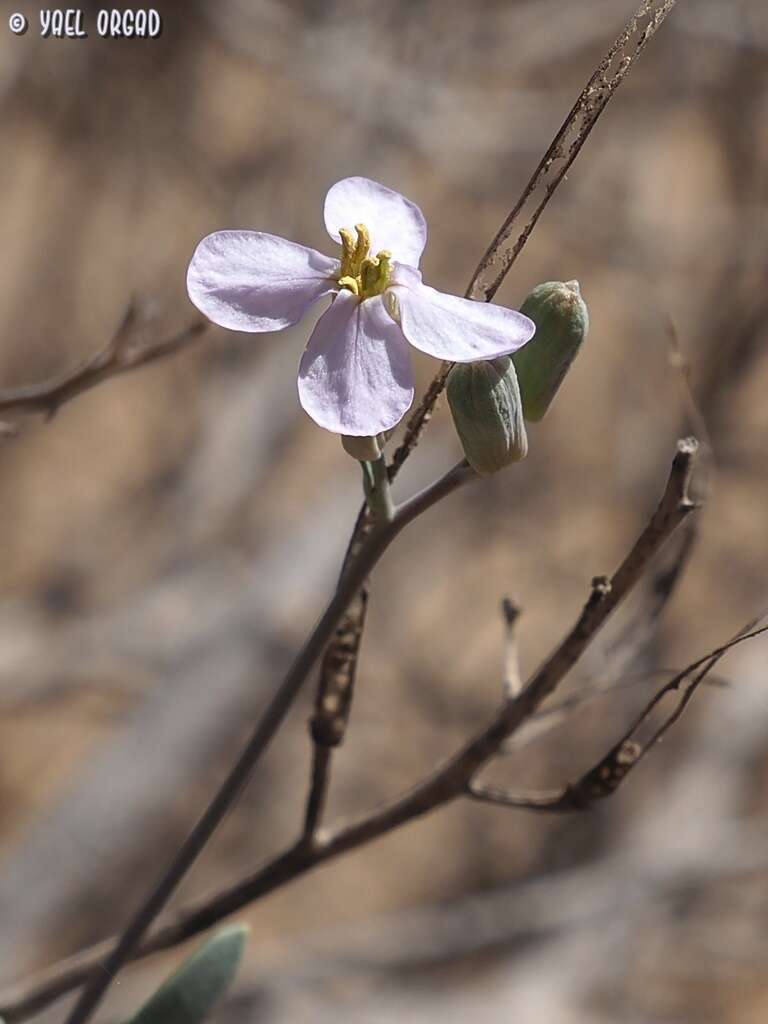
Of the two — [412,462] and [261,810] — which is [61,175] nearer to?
[412,462]

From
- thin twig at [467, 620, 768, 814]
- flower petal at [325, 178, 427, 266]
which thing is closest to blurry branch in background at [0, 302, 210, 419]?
flower petal at [325, 178, 427, 266]

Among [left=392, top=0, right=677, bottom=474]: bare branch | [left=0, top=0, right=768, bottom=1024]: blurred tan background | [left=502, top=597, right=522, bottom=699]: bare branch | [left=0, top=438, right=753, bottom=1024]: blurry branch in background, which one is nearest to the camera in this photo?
[left=392, top=0, right=677, bottom=474]: bare branch

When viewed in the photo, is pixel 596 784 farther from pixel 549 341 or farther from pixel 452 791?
pixel 549 341

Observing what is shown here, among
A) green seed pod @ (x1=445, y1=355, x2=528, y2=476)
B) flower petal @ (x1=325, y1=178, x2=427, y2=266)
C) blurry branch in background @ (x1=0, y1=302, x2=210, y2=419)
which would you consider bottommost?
blurry branch in background @ (x1=0, y1=302, x2=210, y2=419)

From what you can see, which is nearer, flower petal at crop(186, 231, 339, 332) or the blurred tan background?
flower petal at crop(186, 231, 339, 332)

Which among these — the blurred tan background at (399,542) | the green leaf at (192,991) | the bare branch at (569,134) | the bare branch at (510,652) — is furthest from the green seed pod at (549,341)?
the blurred tan background at (399,542)

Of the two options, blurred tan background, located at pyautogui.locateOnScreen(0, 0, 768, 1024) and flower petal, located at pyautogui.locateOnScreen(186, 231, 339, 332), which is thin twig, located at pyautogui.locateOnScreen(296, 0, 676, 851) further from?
blurred tan background, located at pyautogui.locateOnScreen(0, 0, 768, 1024)
